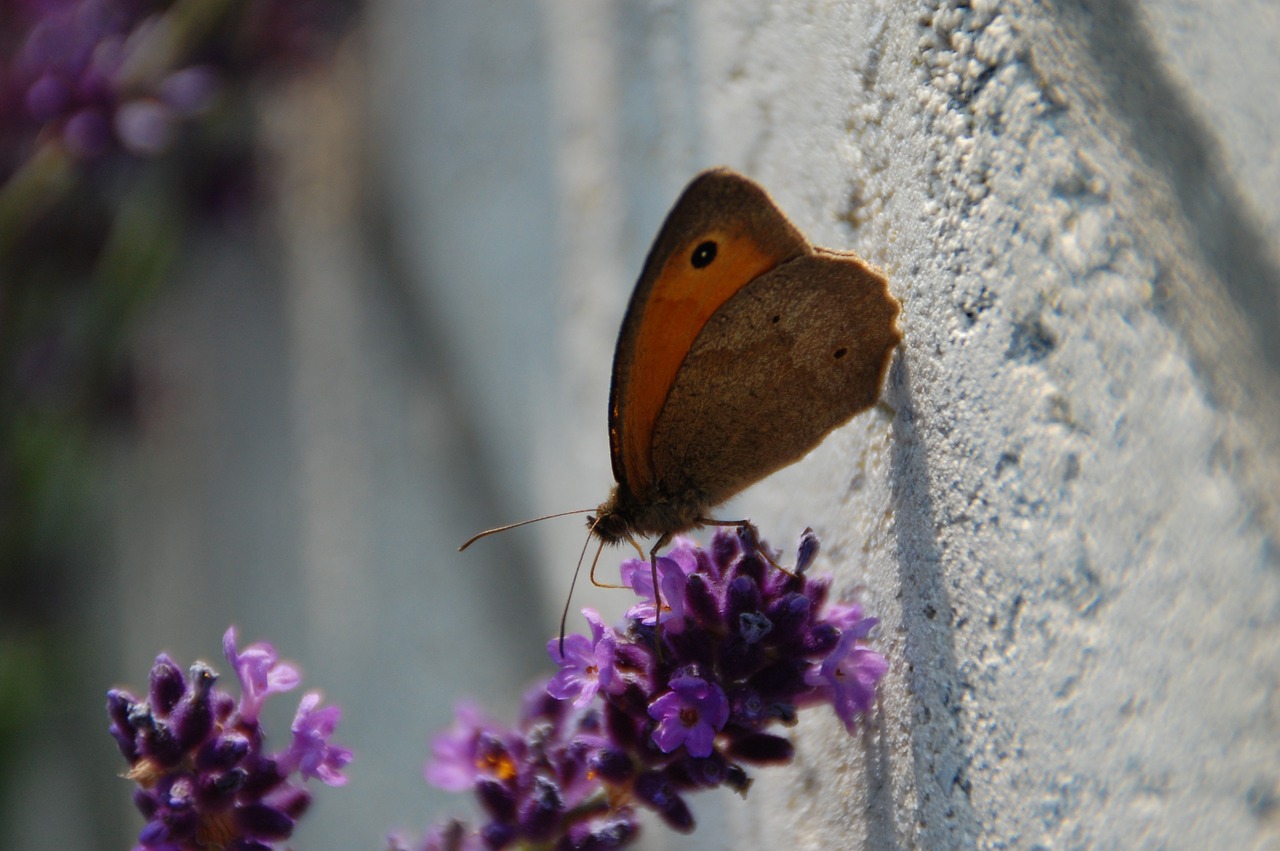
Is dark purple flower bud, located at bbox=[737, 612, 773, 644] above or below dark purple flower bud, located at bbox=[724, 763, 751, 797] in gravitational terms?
above

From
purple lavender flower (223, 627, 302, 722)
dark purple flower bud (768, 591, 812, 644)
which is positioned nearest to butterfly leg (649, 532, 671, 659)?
dark purple flower bud (768, 591, 812, 644)

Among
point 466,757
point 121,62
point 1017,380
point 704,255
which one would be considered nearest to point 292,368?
point 121,62

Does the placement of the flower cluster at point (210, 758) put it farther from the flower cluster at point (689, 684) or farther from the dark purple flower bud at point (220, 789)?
the flower cluster at point (689, 684)

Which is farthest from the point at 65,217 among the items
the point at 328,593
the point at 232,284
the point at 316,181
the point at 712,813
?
the point at 712,813

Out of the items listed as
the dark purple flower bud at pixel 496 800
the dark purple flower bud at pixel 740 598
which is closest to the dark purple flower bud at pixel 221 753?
the dark purple flower bud at pixel 496 800

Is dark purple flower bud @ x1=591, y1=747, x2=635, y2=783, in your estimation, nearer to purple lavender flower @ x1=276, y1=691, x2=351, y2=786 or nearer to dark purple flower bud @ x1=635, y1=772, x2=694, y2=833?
dark purple flower bud @ x1=635, y1=772, x2=694, y2=833

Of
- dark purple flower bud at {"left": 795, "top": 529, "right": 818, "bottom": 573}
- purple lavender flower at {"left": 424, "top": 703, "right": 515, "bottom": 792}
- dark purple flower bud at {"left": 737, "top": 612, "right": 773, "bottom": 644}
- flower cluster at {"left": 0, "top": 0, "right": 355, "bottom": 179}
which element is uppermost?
flower cluster at {"left": 0, "top": 0, "right": 355, "bottom": 179}

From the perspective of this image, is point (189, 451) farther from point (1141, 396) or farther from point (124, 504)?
point (1141, 396)
